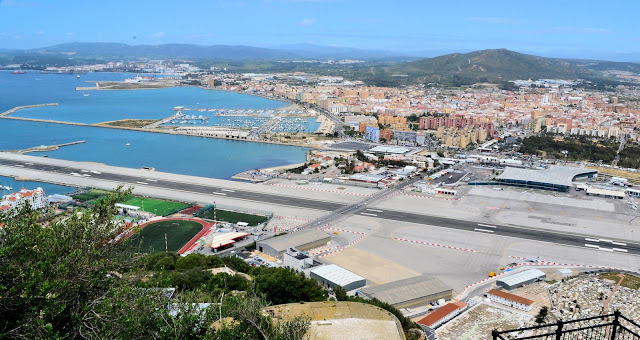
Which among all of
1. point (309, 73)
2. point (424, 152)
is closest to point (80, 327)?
point (424, 152)

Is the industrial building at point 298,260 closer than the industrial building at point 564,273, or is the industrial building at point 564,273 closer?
the industrial building at point 298,260

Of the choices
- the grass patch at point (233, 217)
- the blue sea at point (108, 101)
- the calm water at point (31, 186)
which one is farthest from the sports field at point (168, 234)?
the blue sea at point (108, 101)

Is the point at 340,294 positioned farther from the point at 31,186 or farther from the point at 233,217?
the point at 31,186

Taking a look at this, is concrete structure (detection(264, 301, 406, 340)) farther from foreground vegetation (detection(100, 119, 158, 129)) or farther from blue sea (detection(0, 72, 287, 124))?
blue sea (detection(0, 72, 287, 124))

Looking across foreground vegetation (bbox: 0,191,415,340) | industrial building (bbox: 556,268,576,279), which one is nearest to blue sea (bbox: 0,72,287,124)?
industrial building (bbox: 556,268,576,279)

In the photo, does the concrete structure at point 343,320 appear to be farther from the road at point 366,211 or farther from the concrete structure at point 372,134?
the concrete structure at point 372,134

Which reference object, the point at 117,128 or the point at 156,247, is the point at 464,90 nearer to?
the point at 117,128

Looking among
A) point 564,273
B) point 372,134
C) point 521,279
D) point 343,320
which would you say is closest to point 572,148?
point 372,134
